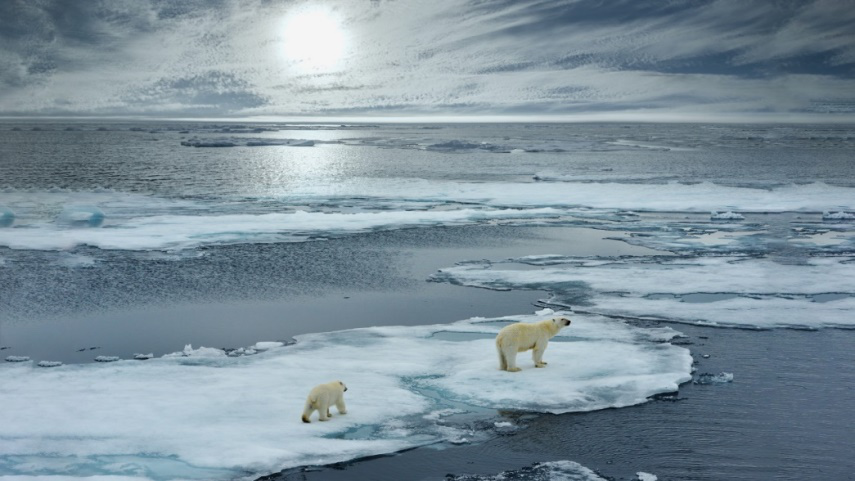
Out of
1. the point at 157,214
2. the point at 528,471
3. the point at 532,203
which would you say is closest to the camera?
the point at 528,471

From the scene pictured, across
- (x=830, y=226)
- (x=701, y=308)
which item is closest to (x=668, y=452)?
(x=701, y=308)

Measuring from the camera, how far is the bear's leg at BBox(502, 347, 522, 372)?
8.95 metres

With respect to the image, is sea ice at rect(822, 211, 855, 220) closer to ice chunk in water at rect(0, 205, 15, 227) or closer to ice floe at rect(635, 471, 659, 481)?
ice floe at rect(635, 471, 659, 481)

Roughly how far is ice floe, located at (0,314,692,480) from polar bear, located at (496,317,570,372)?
0.14 meters

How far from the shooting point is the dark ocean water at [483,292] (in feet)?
23.2

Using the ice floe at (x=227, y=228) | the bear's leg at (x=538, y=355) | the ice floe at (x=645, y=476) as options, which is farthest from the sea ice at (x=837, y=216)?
the ice floe at (x=645, y=476)

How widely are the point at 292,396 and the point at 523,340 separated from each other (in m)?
2.42

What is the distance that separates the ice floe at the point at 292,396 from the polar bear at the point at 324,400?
11 centimetres

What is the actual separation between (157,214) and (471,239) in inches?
344

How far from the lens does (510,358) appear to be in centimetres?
898

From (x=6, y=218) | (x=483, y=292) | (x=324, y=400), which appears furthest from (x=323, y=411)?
(x=6, y=218)

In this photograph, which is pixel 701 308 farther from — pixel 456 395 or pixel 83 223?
pixel 83 223

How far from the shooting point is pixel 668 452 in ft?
23.5

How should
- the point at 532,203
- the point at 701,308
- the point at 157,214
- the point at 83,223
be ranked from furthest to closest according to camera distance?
the point at 532,203
the point at 157,214
the point at 83,223
the point at 701,308
